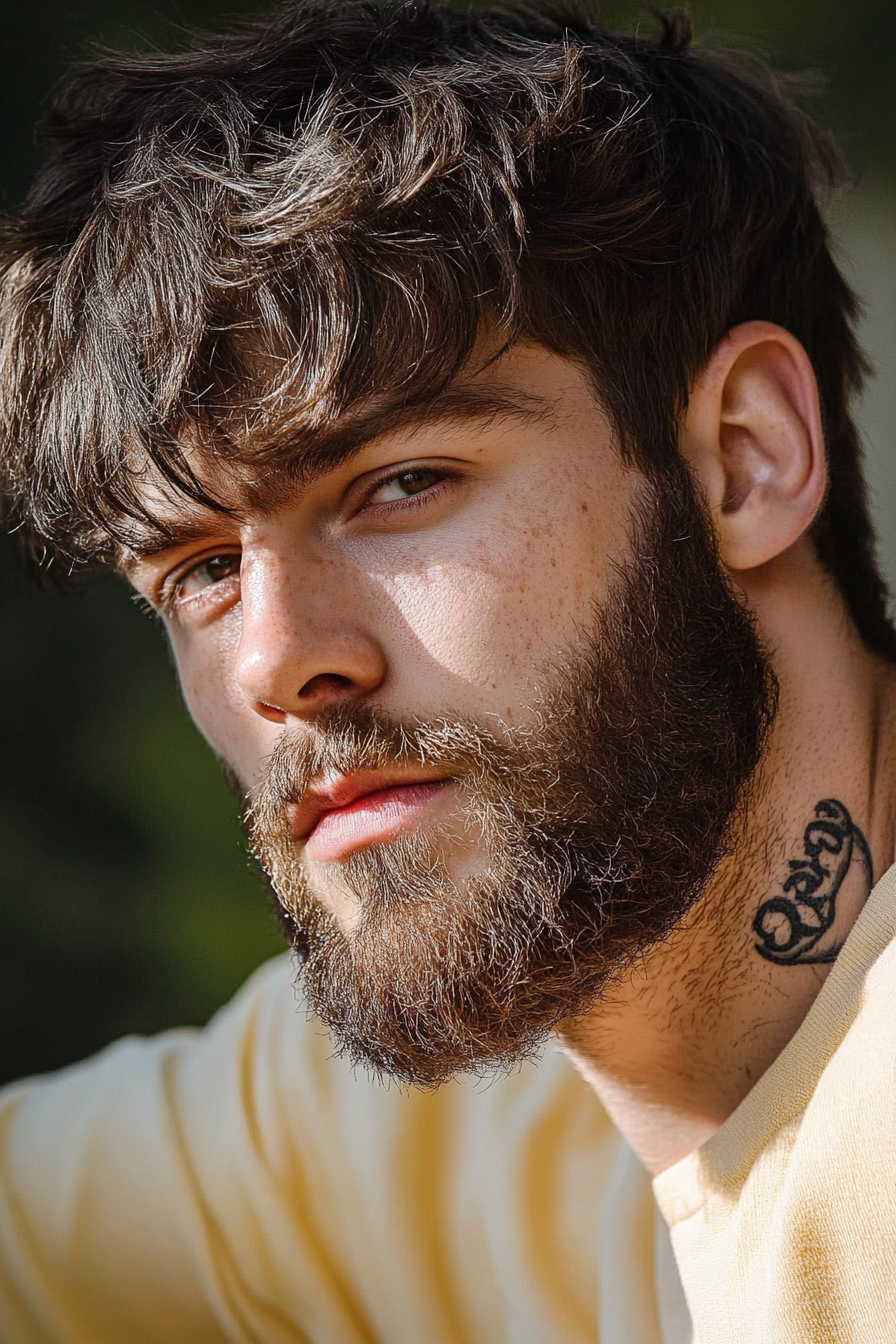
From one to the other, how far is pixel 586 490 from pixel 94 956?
5.59ft

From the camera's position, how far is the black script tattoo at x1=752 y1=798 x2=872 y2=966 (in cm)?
114

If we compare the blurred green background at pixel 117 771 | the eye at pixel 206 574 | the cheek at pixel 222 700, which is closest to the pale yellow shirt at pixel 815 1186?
the cheek at pixel 222 700

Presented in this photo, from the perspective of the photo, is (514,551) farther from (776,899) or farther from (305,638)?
(776,899)

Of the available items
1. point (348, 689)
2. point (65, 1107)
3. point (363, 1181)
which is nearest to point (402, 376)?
point (348, 689)

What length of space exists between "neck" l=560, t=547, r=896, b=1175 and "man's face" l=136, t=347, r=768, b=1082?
5 centimetres

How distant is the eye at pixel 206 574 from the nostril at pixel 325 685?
0.22 metres

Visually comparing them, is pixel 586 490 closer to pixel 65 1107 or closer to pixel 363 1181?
pixel 363 1181

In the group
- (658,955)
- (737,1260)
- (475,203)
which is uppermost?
(475,203)

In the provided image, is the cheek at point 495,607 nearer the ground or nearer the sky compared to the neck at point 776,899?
nearer the sky

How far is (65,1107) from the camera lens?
1756mm

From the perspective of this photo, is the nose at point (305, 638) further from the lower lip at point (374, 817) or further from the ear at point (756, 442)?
the ear at point (756, 442)

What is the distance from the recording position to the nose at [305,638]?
42.2 inches

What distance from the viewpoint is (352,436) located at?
3.52 feet

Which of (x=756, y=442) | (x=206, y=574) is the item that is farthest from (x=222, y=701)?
(x=756, y=442)
